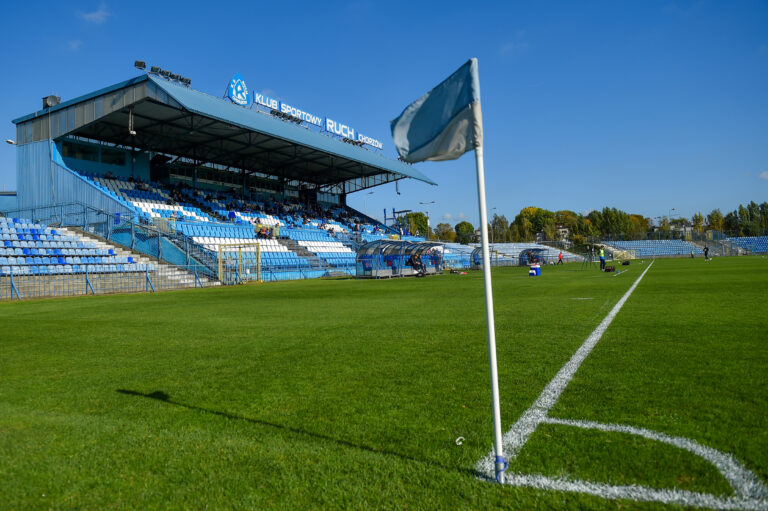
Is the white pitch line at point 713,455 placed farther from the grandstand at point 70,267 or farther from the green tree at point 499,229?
the green tree at point 499,229

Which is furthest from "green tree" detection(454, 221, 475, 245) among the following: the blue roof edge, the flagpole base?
the flagpole base

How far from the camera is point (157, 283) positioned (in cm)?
2300

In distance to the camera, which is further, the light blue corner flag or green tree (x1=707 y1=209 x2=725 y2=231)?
green tree (x1=707 y1=209 x2=725 y2=231)

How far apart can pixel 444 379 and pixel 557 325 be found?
3691mm

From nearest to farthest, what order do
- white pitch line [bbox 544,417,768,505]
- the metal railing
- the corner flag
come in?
1. white pitch line [bbox 544,417,768,505]
2. the corner flag
3. the metal railing

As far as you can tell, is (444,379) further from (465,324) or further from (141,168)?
(141,168)

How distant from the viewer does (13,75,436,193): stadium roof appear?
90.7 feet

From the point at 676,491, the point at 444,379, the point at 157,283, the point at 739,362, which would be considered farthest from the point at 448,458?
the point at 157,283

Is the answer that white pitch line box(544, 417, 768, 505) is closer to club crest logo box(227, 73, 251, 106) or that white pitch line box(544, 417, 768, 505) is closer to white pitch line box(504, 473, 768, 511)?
white pitch line box(504, 473, 768, 511)

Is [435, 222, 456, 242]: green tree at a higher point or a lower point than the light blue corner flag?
higher

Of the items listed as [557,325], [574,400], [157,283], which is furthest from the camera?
[157,283]

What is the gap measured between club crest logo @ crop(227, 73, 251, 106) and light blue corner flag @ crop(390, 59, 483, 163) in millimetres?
35999

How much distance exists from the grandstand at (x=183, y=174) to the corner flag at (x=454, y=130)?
21.8 metres

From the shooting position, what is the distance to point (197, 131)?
3444 centimetres
